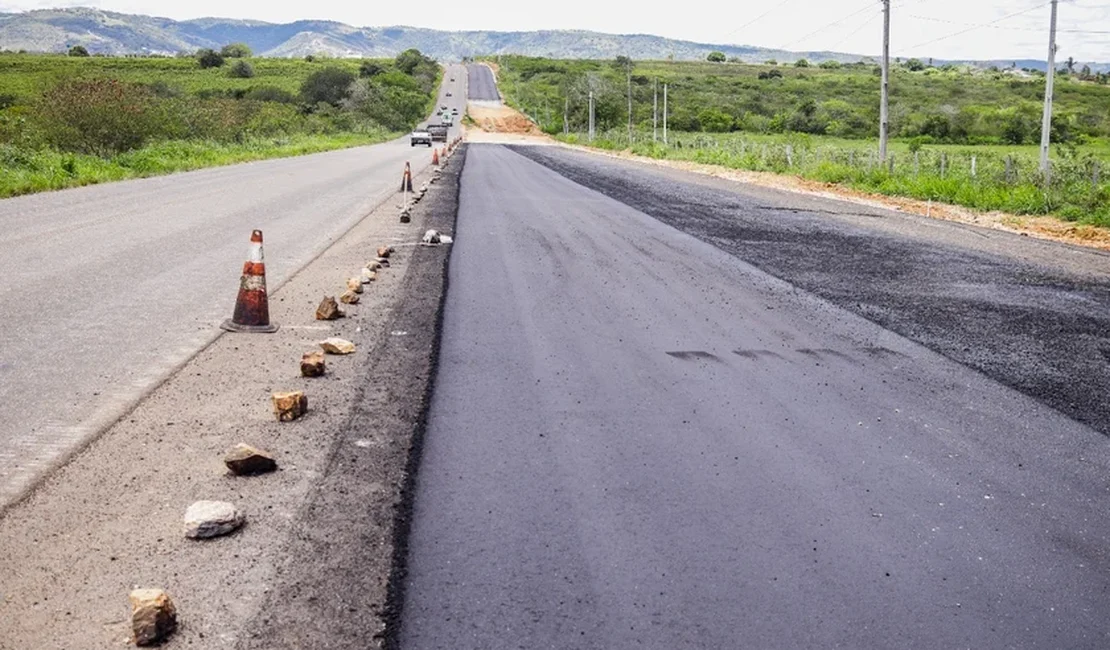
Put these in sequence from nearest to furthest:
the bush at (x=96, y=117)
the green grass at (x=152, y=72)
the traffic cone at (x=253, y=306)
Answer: the traffic cone at (x=253, y=306) → the bush at (x=96, y=117) → the green grass at (x=152, y=72)

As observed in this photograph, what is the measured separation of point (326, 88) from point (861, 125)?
A: 220ft

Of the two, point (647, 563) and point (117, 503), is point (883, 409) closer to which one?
point (647, 563)

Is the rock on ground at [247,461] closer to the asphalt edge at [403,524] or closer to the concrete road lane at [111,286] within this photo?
the asphalt edge at [403,524]

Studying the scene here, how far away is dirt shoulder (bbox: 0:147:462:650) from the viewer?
354cm

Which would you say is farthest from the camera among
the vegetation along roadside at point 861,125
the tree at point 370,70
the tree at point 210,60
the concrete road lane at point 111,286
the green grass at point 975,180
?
the tree at point 370,70

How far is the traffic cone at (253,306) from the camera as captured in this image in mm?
8602

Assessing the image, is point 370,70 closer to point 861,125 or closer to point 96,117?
point 861,125

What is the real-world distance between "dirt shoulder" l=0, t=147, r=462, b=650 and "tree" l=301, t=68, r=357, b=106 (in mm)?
115324

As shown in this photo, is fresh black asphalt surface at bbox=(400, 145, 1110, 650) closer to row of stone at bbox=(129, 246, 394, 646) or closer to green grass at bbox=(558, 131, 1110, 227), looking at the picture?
Result: row of stone at bbox=(129, 246, 394, 646)

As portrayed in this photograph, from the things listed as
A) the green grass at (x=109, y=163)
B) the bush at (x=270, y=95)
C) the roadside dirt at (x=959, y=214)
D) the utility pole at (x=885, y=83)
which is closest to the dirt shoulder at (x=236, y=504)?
the roadside dirt at (x=959, y=214)

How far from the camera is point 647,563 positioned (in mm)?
4043

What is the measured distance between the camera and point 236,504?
464 centimetres

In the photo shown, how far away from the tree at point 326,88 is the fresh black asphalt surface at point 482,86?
21803 millimetres

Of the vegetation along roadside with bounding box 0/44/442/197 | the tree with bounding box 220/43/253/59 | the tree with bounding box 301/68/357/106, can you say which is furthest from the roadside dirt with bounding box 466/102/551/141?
the tree with bounding box 220/43/253/59
